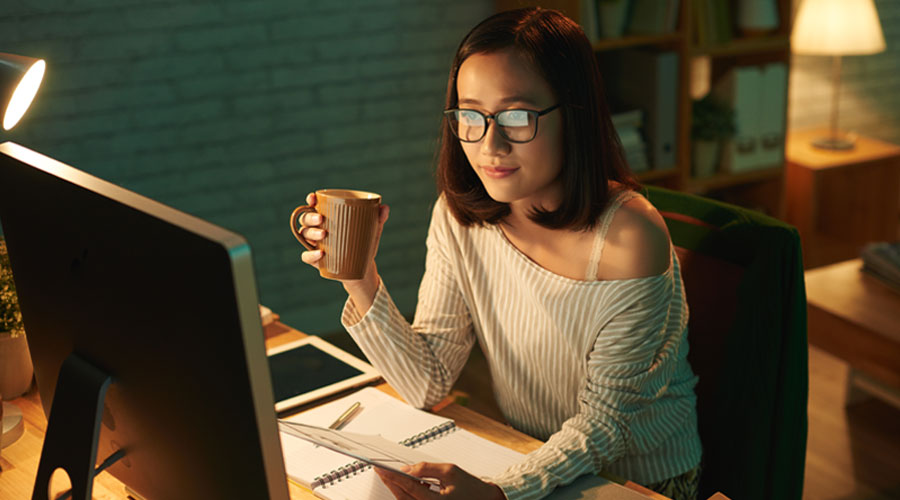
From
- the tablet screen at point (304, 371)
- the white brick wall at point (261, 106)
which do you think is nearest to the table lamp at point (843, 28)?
the white brick wall at point (261, 106)

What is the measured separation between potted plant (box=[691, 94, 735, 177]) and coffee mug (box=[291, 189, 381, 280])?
2.56 metres

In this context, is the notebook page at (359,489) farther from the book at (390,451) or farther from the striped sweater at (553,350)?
the striped sweater at (553,350)

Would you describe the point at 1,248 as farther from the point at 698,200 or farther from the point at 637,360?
the point at 698,200

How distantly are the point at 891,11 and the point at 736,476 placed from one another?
11.9 ft

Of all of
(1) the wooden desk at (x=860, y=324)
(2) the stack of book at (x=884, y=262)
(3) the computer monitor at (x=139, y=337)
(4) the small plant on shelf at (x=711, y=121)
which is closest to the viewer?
(3) the computer monitor at (x=139, y=337)

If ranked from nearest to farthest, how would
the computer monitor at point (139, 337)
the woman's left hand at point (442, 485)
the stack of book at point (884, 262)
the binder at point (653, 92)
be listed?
the computer monitor at point (139, 337)
the woman's left hand at point (442, 485)
the stack of book at point (884, 262)
the binder at point (653, 92)

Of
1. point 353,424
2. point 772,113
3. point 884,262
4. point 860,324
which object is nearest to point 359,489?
point 353,424

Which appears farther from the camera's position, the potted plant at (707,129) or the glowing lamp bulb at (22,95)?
the potted plant at (707,129)

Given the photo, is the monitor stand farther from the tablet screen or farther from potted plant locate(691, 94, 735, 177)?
potted plant locate(691, 94, 735, 177)

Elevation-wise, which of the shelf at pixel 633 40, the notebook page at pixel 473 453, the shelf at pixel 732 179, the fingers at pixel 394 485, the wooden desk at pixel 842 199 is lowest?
the wooden desk at pixel 842 199

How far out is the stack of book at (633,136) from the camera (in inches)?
129

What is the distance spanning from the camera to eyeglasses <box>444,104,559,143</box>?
4.17ft

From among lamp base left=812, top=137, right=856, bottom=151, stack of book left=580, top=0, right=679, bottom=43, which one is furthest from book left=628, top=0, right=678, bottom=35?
lamp base left=812, top=137, right=856, bottom=151

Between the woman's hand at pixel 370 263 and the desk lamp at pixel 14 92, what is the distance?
0.42m
